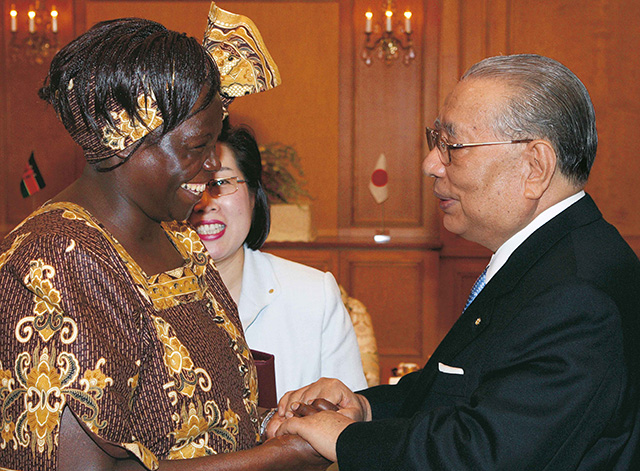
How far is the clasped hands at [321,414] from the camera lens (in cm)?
178

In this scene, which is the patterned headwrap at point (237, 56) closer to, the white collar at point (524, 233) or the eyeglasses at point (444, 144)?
the eyeglasses at point (444, 144)

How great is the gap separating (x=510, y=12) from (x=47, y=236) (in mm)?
6315

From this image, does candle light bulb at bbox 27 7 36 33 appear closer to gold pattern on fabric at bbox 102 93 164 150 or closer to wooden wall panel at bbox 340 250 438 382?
wooden wall panel at bbox 340 250 438 382

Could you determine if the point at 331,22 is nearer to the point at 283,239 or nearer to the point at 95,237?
the point at 283,239

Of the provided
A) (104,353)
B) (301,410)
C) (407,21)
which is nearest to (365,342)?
(301,410)

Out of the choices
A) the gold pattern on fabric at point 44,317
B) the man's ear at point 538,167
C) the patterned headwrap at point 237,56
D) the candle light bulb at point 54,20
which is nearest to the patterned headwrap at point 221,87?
the patterned headwrap at point 237,56

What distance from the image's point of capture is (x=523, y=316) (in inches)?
61.0

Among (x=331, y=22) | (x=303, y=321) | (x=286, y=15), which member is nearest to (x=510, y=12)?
(x=331, y=22)

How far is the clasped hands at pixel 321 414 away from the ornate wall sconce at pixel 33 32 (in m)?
5.94

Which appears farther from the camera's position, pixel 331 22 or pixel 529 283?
pixel 331 22

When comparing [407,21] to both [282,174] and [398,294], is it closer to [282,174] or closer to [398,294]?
[282,174]

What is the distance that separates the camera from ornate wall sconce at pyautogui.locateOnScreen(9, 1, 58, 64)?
694 cm

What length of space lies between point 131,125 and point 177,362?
502 mm

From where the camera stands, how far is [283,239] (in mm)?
6391
